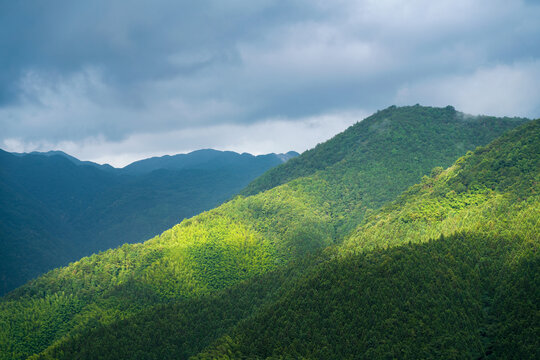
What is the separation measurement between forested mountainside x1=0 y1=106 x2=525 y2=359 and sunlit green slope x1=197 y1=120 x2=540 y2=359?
2.90 m

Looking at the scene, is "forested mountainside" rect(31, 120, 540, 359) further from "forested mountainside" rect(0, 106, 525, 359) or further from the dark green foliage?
"forested mountainside" rect(0, 106, 525, 359)

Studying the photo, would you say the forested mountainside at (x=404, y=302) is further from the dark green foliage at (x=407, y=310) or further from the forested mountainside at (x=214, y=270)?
the forested mountainside at (x=214, y=270)

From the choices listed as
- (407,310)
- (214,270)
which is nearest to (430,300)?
(407,310)

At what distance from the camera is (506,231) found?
50.5 metres

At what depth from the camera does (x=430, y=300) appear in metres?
41.3

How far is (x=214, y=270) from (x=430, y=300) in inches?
2060

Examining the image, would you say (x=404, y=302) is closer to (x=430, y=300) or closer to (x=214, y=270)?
(x=430, y=300)

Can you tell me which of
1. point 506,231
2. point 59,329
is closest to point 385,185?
point 506,231

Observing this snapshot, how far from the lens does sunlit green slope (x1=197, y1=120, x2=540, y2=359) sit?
36875mm

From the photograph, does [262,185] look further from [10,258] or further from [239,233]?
[10,258]

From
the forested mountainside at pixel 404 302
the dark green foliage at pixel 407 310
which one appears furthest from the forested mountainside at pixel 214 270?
the dark green foliage at pixel 407 310

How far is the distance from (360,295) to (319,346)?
8232 millimetres

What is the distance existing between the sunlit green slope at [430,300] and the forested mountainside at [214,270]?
9.51 feet

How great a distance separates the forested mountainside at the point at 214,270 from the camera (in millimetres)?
57375
